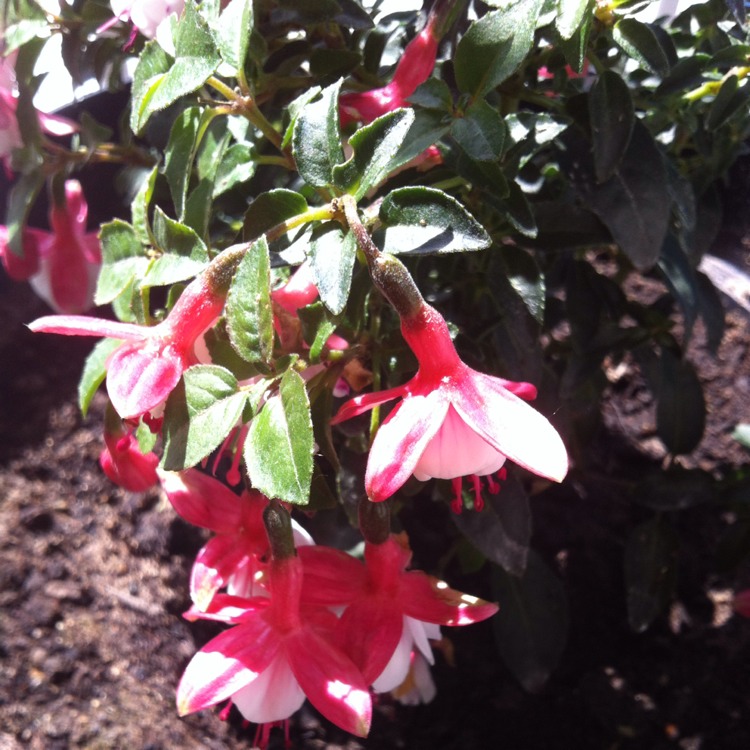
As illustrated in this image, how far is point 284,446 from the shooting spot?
0.42 m

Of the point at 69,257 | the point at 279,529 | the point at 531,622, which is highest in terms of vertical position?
the point at 279,529

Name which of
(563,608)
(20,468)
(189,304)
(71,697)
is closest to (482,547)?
(563,608)

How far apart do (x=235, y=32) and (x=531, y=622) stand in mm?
680

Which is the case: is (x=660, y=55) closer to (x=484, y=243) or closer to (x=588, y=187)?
(x=588, y=187)

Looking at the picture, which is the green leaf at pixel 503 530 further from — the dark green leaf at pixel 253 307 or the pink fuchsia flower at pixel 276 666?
the dark green leaf at pixel 253 307

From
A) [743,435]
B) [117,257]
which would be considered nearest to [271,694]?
[117,257]

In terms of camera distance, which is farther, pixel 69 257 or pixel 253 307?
pixel 69 257

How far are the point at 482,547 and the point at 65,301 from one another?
566mm

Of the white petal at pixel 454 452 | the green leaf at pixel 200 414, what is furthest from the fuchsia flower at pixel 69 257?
the white petal at pixel 454 452

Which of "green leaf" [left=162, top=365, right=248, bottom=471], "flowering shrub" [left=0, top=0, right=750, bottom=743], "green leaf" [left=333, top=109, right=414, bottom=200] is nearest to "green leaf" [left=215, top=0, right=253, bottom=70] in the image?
"flowering shrub" [left=0, top=0, right=750, bottom=743]

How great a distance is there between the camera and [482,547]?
0.69 m

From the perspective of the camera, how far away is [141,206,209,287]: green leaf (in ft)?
1.65

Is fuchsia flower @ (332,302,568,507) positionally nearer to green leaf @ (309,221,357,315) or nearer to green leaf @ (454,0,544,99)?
green leaf @ (309,221,357,315)

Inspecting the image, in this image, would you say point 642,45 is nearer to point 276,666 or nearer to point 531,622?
point 276,666
